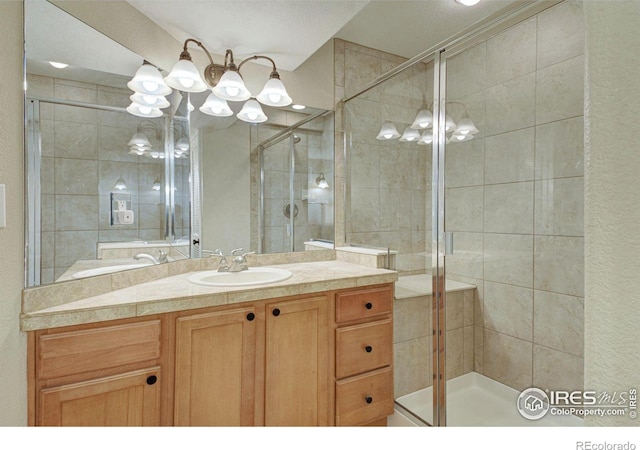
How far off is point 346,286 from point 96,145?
1308 millimetres

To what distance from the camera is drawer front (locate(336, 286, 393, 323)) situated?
5.50 feet

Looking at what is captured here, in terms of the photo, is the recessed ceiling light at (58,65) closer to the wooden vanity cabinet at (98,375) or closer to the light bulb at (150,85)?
the light bulb at (150,85)

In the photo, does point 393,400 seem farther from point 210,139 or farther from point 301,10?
point 301,10

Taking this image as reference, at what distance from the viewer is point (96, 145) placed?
1362 millimetres

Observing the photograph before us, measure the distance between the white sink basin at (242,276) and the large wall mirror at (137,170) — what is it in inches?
7.3

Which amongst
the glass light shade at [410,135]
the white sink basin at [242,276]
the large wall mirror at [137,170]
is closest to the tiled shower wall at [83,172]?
the large wall mirror at [137,170]

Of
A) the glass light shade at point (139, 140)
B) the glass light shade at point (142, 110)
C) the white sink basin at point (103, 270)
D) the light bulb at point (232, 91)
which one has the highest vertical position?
the light bulb at point (232, 91)

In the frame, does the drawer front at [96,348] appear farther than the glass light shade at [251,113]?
No

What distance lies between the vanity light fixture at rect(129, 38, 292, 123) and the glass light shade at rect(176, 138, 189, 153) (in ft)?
0.68

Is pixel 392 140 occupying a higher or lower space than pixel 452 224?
higher

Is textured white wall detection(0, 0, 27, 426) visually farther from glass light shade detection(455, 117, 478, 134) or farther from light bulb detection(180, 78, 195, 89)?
glass light shade detection(455, 117, 478, 134)

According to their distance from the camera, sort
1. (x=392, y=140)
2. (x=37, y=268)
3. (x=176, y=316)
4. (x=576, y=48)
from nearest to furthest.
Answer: (x=37, y=268) → (x=176, y=316) → (x=576, y=48) → (x=392, y=140)

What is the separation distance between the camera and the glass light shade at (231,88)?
1.81m
